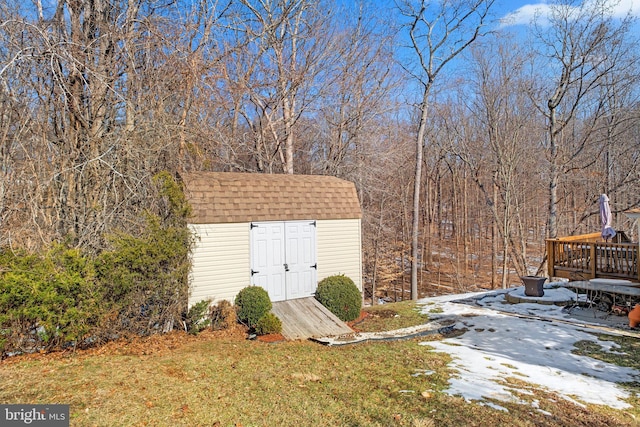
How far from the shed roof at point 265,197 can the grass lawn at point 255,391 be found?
10.1 feet

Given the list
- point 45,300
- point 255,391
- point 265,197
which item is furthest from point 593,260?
point 45,300

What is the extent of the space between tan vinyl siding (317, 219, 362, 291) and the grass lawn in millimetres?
3691

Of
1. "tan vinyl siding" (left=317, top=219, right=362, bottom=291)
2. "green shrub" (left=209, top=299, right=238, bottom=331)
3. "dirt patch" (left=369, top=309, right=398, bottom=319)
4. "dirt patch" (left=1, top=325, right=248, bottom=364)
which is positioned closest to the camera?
"dirt patch" (left=1, top=325, right=248, bottom=364)

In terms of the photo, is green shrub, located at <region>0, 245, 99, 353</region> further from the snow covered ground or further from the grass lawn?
the snow covered ground

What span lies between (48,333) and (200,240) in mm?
3088

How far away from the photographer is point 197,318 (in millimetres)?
7750

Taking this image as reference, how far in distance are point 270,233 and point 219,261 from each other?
134cm

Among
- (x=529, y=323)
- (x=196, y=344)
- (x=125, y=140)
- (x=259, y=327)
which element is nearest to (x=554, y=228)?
(x=529, y=323)

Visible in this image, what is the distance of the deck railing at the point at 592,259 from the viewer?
9359 millimetres

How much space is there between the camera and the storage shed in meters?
8.23

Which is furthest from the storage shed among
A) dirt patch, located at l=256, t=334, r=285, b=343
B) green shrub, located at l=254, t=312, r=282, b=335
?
dirt patch, located at l=256, t=334, r=285, b=343

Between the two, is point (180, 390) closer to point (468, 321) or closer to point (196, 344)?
point (196, 344)

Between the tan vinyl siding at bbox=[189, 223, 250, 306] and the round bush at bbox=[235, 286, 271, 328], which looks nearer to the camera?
the tan vinyl siding at bbox=[189, 223, 250, 306]

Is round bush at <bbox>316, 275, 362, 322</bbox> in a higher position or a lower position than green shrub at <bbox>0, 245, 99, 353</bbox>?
lower
